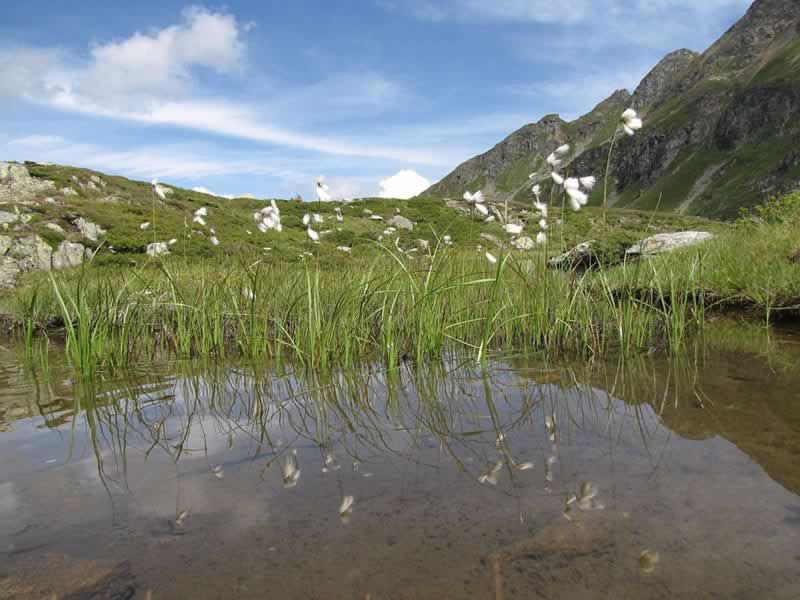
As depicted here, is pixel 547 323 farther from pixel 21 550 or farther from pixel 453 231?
pixel 453 231

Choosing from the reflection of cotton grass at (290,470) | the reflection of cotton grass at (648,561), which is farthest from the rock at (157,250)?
the reflection of cotton grass at (648,561)

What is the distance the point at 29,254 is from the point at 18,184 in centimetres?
682

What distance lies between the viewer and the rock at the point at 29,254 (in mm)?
13539

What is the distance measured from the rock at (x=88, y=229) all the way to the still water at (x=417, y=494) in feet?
45.7

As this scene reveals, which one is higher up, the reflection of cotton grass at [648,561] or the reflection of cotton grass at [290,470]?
the reflection of cotton grass at [648,561]

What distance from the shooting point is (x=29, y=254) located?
13766 mm

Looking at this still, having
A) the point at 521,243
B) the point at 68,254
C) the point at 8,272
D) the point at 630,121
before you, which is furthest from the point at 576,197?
the point at 8,272

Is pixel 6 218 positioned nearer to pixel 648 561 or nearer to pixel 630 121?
pixel 630 121

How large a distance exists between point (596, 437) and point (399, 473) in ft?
2.85

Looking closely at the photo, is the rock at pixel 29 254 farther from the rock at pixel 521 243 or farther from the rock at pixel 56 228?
the rock at pixel 521 243

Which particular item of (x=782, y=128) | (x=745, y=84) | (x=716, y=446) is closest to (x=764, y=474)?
(x=716, y=446)

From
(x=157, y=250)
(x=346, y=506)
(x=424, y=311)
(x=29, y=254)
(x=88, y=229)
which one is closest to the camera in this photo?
(x=346, y=506)

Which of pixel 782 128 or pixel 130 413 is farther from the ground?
pixel 782 128

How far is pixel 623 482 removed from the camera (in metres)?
1.80
